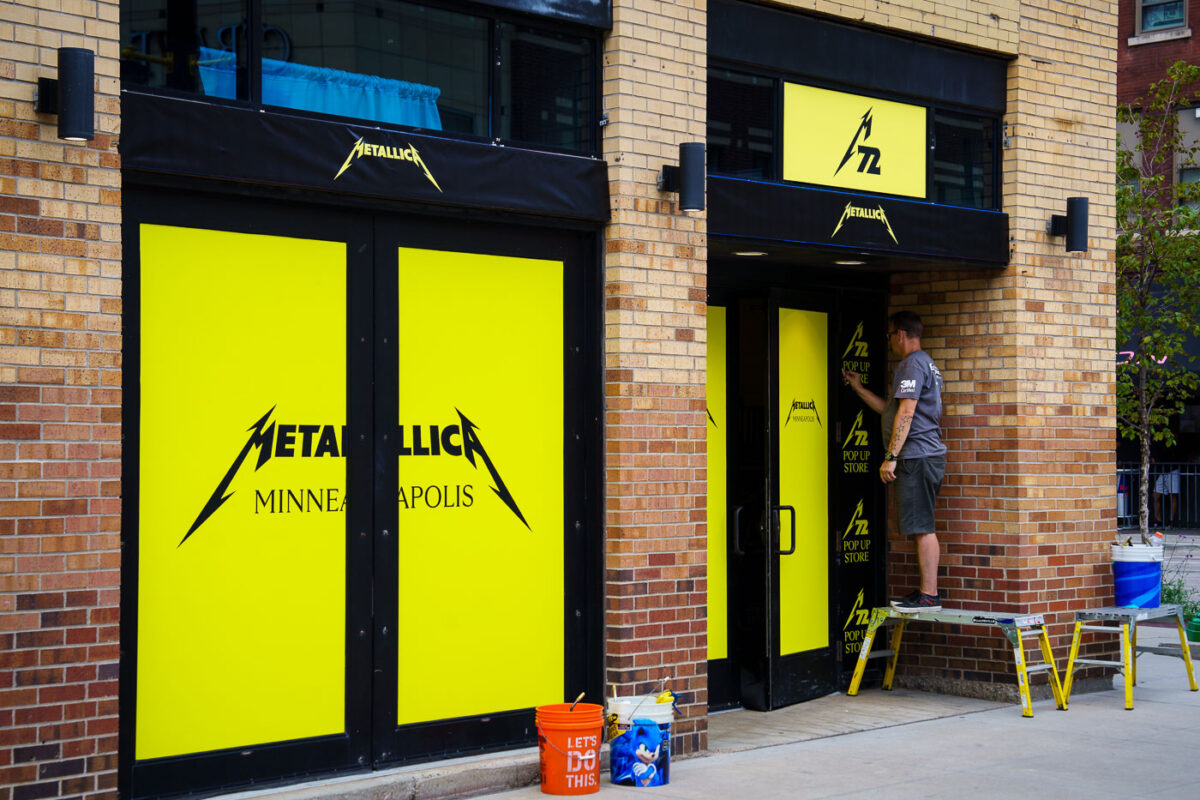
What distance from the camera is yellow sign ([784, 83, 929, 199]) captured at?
29.5 feet

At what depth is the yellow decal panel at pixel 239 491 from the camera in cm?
627

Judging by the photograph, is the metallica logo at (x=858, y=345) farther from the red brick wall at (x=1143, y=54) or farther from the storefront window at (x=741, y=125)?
the red brick wall at (x=1143, y=54)

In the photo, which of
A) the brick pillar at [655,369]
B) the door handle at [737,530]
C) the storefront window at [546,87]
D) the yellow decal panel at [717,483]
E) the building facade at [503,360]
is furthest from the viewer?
the door handle at [737,530]

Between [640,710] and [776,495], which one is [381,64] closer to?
[640,710]

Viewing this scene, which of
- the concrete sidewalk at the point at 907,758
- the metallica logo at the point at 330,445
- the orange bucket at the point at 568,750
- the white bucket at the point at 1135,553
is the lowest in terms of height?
the concrete sidewalk at the point at 907,758

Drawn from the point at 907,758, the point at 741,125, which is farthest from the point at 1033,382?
the point at 907,758

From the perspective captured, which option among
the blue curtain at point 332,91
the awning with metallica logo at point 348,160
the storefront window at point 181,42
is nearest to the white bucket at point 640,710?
the awning with metallica logo at point 348,160

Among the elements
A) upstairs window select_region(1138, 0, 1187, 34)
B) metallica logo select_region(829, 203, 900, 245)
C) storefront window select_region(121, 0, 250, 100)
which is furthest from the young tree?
upstairs window select_region(1138, 0, 1187, 34)

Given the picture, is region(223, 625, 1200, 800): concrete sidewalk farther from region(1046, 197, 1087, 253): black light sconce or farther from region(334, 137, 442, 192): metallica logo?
region(1046, 197, 1087, 253): black light sconce

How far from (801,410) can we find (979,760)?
2889 millimetres

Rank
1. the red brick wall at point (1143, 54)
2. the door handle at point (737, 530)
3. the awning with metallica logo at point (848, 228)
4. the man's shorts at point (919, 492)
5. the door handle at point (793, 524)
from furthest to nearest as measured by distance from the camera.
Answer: the red brick wall at point (1143, 54) → the man's shorts at point (919, 492) → the door handle at point (793, 524) → the door handle at point (737, 530) → the awning with metallica logo at point (848, 228)

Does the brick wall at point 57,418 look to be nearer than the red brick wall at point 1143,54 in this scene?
Yes

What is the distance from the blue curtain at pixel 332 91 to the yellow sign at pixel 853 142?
8.76ft

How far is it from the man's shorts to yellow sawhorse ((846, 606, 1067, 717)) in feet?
1.92
